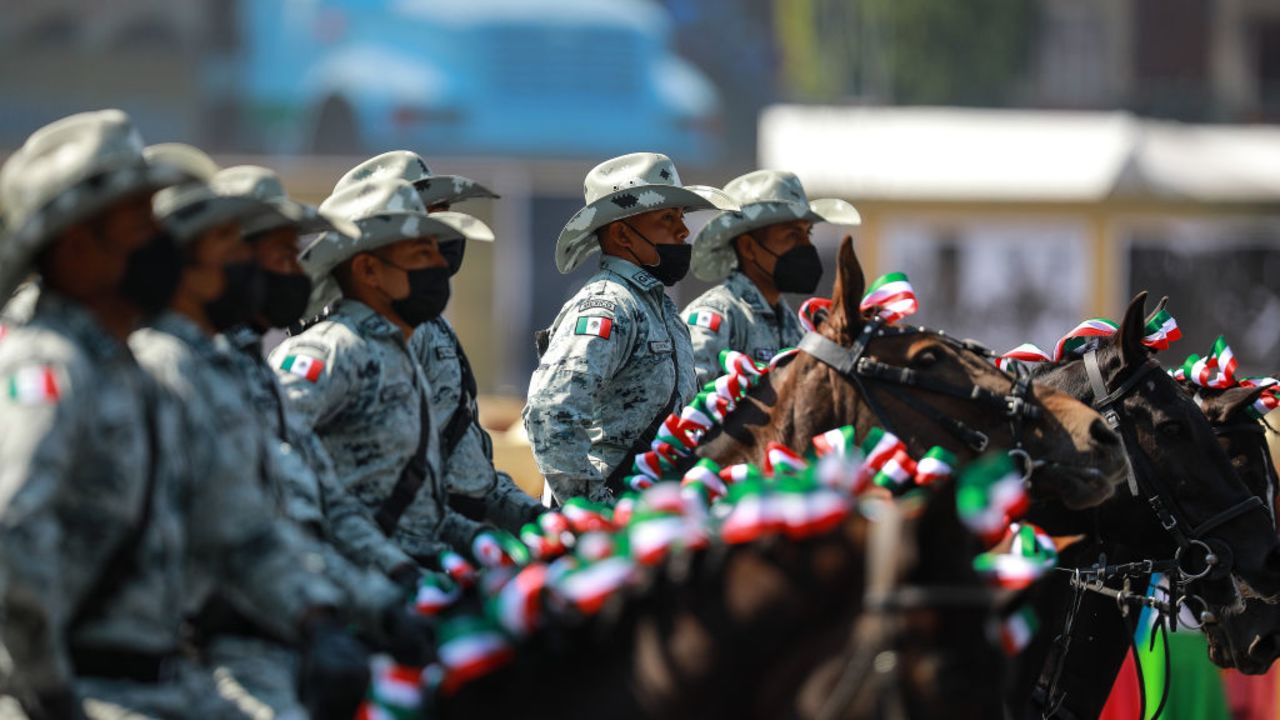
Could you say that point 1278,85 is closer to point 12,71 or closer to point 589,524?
point 12,71

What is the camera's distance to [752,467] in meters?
5.45

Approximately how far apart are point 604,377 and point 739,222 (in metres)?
1.79

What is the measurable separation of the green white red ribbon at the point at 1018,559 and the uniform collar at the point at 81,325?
176 cm

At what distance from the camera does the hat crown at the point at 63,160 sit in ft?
12.4

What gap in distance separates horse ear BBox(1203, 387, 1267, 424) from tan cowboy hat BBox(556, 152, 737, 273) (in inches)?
81.1

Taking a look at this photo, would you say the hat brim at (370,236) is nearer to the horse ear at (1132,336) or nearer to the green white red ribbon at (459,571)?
the green white red ribbon at (459,571)

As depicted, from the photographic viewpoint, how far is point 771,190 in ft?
26.4

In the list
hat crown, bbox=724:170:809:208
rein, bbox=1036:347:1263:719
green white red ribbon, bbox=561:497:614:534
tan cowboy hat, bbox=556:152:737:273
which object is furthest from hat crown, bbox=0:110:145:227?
hat crown, bbox=724:170:809:208

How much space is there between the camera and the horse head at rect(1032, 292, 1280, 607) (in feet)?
22.1

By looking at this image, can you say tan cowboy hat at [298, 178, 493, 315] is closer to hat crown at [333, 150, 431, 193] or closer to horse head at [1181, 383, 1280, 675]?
hat crown at [333, 150, 431, 193]

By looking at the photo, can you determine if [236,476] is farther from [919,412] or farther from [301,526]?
[919,412]

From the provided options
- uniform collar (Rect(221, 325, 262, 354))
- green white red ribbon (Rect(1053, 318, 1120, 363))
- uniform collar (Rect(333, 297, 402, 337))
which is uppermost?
uniform collar (Rect(221, 325, 262, 354))

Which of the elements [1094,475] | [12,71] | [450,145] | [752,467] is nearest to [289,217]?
[752,467]

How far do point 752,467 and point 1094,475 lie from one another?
104 centimetres
